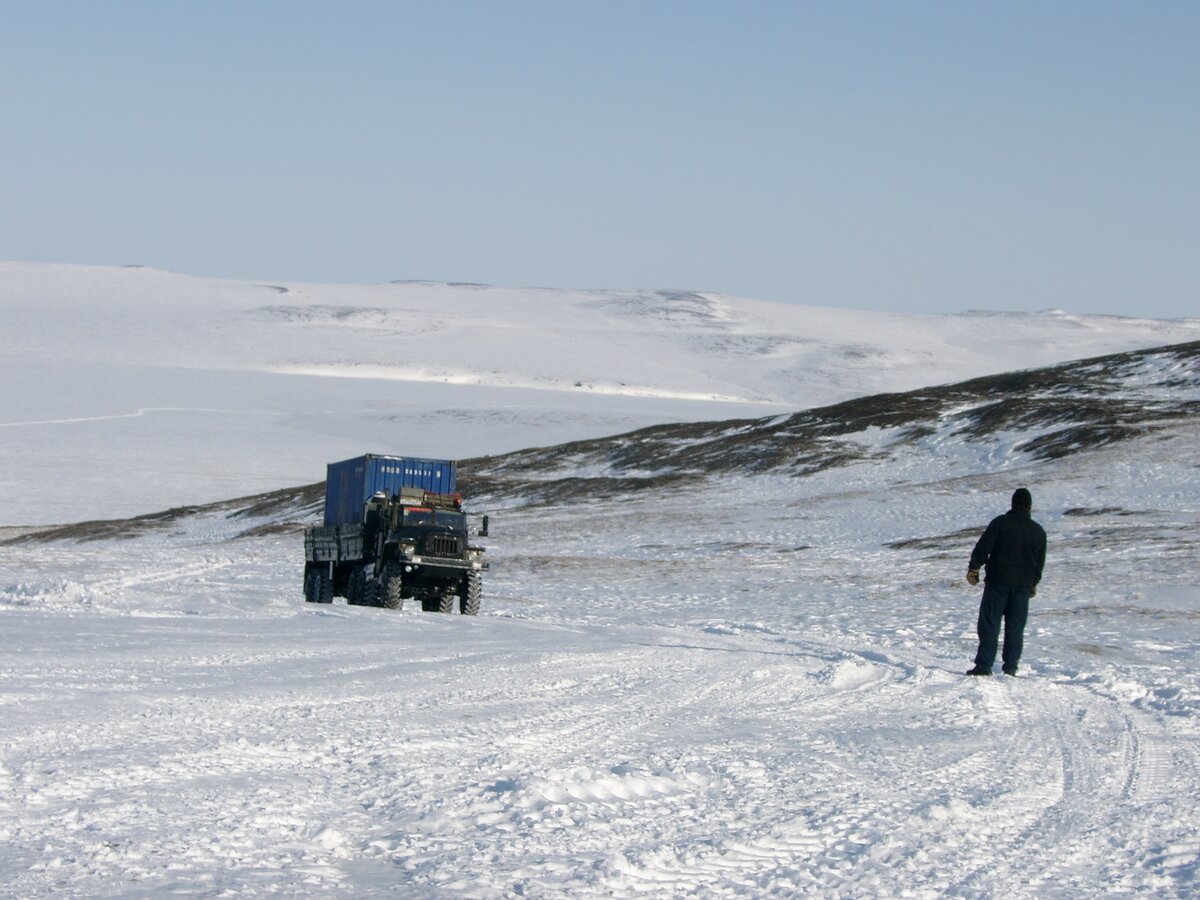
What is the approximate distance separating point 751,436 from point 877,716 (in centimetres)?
5840

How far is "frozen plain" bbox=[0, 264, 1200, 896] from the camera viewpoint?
6023 millimetres

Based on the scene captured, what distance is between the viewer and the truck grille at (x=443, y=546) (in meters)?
24.0

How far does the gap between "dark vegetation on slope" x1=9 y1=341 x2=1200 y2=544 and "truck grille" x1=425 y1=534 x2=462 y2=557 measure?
2973cm

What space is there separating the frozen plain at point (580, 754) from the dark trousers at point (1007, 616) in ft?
1.34

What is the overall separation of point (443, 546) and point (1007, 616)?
12.3m

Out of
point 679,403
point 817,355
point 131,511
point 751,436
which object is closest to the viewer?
point 131,511

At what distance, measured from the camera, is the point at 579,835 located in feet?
21.4

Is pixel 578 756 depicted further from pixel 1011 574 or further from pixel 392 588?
pixel 392 588

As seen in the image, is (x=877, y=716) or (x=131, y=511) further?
(x=131, y=511)

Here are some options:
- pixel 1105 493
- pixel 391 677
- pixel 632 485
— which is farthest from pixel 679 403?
pixel 391 677

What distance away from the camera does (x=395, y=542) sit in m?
24.3

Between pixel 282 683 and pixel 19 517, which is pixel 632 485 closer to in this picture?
pixel 19 517

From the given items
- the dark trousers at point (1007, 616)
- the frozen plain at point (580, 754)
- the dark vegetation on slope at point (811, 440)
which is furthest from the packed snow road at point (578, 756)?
the dark vegetation on slope at point (811, 440)

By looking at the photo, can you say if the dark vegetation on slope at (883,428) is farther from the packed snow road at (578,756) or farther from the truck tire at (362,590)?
the packed snow road at (578,756)
